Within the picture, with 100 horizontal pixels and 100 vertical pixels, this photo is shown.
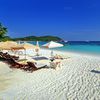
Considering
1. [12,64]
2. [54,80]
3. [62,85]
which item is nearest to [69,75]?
[54,80]

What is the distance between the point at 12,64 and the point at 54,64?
10.9ft

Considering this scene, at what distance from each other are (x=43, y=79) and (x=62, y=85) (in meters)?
1.47

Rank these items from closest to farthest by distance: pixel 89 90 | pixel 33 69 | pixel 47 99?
pixel 47 99, pixel 89 90, pixel 33 69

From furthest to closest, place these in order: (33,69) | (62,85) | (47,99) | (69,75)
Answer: (33,69) < (69,75) < (62,85) < (47,99)

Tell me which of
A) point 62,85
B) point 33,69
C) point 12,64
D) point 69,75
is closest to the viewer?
point 62,85

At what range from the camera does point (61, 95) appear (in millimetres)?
7480

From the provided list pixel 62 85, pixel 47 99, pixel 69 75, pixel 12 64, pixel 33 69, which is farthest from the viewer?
pixel 12 64

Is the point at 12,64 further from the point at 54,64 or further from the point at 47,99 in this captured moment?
the point at 47,99

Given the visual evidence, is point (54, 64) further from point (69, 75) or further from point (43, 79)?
point (43, 79)

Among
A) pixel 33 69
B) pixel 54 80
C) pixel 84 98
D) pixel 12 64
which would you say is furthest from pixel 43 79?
pixel 12 64

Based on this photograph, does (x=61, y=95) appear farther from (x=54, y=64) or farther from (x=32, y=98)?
(x=54, y=64)

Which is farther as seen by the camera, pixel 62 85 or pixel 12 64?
pixel 12 64

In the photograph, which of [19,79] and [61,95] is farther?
[19,79]

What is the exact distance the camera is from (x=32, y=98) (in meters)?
7.18
